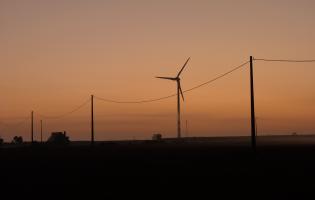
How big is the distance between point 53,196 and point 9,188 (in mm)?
5433

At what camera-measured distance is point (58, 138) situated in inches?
6654

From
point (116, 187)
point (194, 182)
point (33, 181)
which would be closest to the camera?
point (116, 187)

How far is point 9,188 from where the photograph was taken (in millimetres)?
32000

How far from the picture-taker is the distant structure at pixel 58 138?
6631 inches

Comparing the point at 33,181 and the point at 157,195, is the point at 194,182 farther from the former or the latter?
the point at 33,181

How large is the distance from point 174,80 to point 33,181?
74467 millimetres

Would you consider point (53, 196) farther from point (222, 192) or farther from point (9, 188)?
point (222, 192)

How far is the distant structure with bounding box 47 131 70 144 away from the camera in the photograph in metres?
168

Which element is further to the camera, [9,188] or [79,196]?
[9,188]

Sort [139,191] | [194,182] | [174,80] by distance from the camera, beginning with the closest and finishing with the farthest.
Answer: [139,191] → [194,182] → [174,80]

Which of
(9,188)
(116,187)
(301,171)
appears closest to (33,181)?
(9,188)

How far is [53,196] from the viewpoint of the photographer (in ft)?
91.0

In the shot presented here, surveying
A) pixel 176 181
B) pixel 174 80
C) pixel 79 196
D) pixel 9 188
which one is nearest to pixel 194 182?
pixel 176 181

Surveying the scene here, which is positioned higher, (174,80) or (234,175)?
(174,80)
